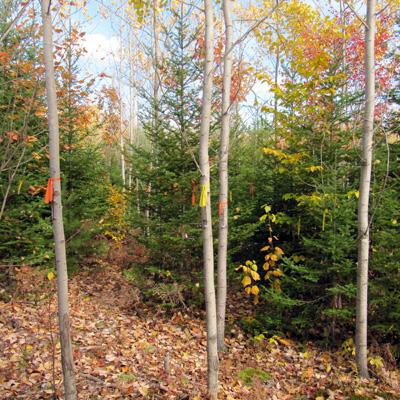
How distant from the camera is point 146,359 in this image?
4465mm

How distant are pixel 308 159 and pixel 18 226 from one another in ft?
17.4

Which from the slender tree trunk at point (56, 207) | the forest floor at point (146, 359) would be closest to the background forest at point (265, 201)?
the forest floor at point (146, 359)

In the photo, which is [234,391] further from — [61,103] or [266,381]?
[61,103]

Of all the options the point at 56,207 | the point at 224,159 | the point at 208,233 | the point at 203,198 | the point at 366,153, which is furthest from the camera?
the point at 224,159

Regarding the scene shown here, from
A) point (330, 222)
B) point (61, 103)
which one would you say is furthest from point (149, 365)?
point (61, 103)

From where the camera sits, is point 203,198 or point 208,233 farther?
point 208,233

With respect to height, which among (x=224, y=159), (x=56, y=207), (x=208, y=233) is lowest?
(x=208, y=233)

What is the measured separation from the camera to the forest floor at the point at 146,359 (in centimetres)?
374

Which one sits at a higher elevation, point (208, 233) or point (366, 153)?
point (366, 153)

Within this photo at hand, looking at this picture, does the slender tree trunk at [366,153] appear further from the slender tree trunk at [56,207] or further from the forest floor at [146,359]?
the slender tree trunk at [56,207]

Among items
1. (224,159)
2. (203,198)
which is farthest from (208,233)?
(224,159)

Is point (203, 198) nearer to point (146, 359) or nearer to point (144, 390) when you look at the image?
point (144, 390)

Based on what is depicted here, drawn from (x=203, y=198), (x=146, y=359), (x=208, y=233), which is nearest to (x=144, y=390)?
(x=146, y=359)

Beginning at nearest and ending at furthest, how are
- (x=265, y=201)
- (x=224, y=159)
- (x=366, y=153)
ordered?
(x=366, y=153) → (x=224, y=159) → (x=265, y=201)
